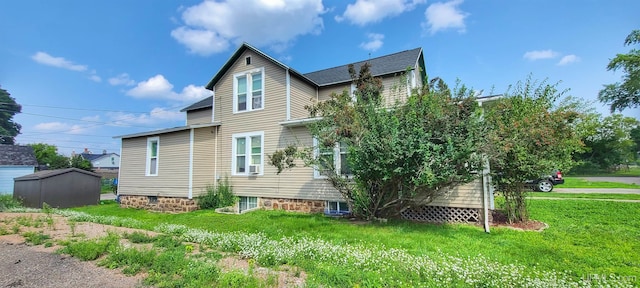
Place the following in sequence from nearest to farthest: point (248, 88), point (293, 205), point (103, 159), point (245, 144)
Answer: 1. point (293, 205)
2. point (245, 144)
3. point (248, 88)
4. point (103, 159)

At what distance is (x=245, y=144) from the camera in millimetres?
11469

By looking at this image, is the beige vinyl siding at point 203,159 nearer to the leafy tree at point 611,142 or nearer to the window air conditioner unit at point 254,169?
the window air conditioner unit at point 254,169

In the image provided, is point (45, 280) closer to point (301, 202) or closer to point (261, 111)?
point (301, 202)

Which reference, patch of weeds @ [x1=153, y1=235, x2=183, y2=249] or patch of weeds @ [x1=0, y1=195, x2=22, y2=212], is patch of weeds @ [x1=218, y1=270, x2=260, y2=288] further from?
patch of weeds @ [x1=0, y1=195, x2=22, y2=212]

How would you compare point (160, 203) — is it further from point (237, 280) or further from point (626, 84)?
point (626, 84)

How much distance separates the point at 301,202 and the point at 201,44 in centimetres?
1243

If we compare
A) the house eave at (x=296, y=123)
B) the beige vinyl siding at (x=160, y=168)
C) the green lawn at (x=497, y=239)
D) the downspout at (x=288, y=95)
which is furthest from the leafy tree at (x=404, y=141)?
the beige vinyl siding at (x=160, y=168)

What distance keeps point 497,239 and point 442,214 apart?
2402 mm

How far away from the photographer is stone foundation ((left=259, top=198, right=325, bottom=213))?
982cm

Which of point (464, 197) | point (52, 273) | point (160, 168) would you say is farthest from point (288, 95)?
point (52, 273)

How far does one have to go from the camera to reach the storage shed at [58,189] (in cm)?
1341

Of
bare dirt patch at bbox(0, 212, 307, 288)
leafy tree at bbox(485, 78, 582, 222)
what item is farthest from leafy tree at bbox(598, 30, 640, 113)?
bare dirt patch at bbox(0, 212, 307, 288)

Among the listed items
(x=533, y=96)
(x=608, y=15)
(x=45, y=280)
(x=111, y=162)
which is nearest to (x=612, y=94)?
(x=608, y=15)

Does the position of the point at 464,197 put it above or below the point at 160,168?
below
